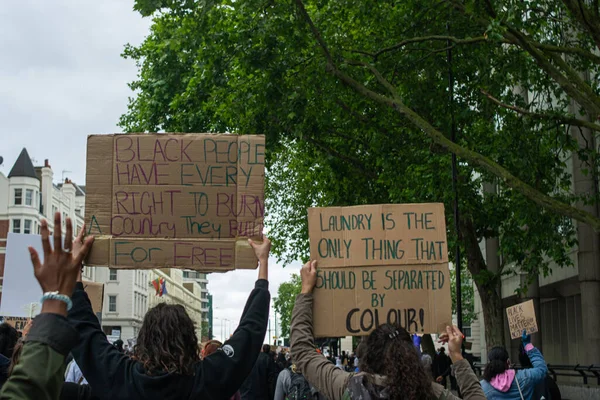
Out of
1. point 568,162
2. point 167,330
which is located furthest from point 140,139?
point 568,162

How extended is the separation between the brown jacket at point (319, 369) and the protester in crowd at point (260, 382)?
29.2 feet

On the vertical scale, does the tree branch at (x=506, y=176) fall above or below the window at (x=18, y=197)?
below

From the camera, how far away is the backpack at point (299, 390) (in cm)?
973

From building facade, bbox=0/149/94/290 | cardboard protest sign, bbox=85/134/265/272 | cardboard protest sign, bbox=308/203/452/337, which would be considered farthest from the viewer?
building facade, bbox=0/149/94/290

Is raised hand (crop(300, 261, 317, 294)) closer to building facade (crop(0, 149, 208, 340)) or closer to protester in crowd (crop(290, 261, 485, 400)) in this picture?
protester in crowd (crop(290, 261, 485, 400))

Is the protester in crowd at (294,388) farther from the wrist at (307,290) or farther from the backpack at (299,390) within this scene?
the wrist at (307,290)

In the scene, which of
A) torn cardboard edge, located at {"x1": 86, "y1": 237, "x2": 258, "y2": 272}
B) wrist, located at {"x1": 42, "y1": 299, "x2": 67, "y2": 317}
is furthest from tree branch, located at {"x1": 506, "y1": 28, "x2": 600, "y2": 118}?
wrist, located at {"x1": 42, "y1": 299, "x2": 67, "y2": 317}

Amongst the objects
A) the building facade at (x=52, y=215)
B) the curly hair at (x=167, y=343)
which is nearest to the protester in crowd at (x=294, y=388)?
the curly hair at (x=167, y=343)

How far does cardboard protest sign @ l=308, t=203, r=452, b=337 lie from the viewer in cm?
504

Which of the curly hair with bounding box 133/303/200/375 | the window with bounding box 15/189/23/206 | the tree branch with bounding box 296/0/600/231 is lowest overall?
the curly hair with bounding box 133/303/200/375

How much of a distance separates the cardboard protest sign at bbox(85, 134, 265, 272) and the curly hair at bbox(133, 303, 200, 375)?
1.44 metres

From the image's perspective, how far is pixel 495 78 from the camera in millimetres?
17562

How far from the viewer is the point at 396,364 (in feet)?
12.6

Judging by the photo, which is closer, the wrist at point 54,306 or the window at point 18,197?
the wrist at point 54,306
